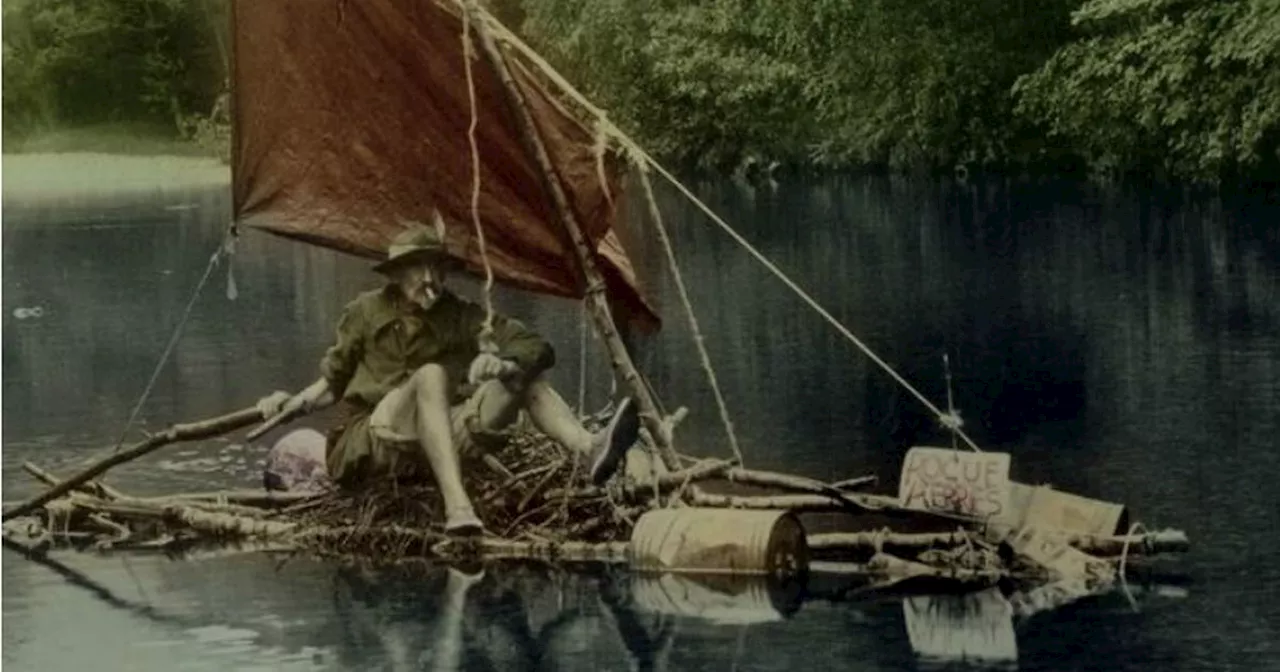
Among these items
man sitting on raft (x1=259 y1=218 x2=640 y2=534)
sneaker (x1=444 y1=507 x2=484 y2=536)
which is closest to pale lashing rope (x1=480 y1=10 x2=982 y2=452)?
man sitting on raft (x1=259 y1=218 x2=640 y2=534)

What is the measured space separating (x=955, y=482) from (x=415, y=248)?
52.0 inches

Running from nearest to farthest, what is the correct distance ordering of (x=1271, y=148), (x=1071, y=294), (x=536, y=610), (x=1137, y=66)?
(x=536, y=610)
(x=1071, y=294)
(x=1137, y=66)
(x=1271, y=148)

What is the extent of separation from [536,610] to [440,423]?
53cm

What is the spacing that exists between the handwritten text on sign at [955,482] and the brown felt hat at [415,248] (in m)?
1.16

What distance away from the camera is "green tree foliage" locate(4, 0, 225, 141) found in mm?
7105

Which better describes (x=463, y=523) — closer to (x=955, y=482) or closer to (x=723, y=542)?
(x=723, y=542)

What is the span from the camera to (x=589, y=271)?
7043mm

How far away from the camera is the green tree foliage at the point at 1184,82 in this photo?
12.5 meters

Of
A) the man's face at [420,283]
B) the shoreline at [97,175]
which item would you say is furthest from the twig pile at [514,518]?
the shoreline at [97,175]

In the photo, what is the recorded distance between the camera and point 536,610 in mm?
6691

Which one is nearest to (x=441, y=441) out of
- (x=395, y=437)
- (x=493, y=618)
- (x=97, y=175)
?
(x=395, y=437)

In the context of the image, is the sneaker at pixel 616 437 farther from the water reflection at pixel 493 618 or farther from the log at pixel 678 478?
the water reflection at pixel 493 618

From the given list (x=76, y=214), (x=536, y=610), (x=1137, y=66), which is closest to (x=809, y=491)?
(x=536, y=610)

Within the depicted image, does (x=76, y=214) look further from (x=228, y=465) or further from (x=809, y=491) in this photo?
(x=809, y=491)
